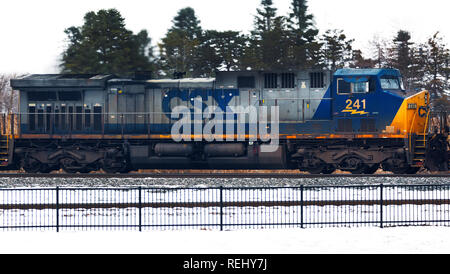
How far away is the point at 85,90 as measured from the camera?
1013 inches

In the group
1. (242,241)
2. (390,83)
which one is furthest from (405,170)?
(242,241)

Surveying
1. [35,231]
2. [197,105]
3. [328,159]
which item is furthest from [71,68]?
[35,231]

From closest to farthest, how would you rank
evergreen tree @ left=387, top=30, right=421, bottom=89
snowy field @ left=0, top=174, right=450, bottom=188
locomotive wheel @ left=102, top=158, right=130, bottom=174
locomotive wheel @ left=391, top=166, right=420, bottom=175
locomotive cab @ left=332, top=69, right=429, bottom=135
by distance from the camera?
snowy field @ left=0, top=174, right=450, bottom=188
locomotive cab @ left=332, top=69, right=429, bottom=135
locomotive wheel @ left=391, top=166, right=420, bottom=175
locomotive wheel @ left=102, top=158, right=130, bottom=174
evergreen tree @ left=387, top=30, right=421, bottom=89

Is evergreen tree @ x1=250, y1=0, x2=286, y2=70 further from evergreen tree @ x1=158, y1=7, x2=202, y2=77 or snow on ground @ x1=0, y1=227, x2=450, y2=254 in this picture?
snow on ground @ x1=0, y1=227, x2=450, y2=254

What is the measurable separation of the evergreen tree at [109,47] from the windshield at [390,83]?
689 inches

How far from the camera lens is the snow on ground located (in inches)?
469

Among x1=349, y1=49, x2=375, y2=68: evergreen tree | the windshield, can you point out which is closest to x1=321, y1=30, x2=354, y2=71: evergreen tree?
x1=349, y1=49, x2=375, y2=68: evergreen tree

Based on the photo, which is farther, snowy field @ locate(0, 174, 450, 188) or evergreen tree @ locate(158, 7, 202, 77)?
evergreen tree @ locate(158, 7, 202, 77)

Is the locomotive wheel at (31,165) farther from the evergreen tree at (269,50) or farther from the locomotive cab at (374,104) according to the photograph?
the evergreen tree at (269,50)

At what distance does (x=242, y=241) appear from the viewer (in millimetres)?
12914

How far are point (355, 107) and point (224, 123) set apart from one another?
5186mm

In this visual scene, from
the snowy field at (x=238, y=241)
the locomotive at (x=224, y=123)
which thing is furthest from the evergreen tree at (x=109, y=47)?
the snowy field at (x=238, y=241)

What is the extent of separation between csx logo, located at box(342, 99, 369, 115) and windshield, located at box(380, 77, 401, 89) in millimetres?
→ 997

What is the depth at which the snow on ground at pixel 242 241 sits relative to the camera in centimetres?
1192
